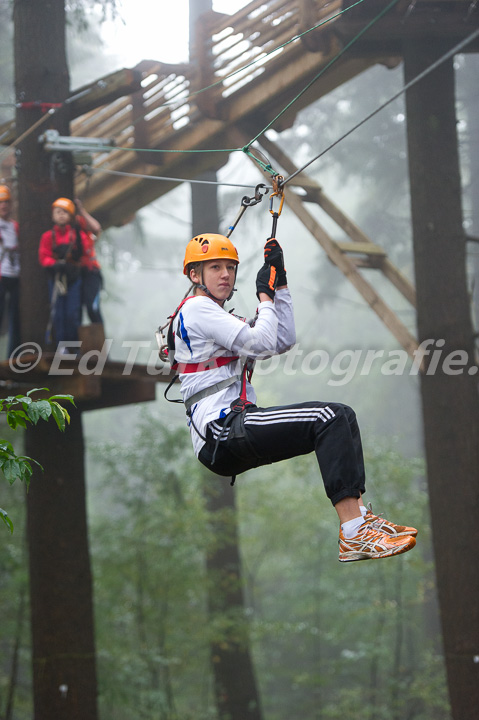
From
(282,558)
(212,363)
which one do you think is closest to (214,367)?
(212,363)

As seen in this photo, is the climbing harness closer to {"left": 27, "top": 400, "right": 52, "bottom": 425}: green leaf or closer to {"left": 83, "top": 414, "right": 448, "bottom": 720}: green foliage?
{"left": 27, "top": 400, "right": 52, "bottom": 425}: green leaf

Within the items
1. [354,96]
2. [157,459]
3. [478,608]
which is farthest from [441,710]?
[354,96]

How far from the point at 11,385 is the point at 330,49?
407 centimetres

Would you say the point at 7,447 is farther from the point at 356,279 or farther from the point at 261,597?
the point at 261,597

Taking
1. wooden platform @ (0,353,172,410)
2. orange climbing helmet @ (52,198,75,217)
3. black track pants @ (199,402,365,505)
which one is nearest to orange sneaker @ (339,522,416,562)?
black track pants @ (199,402,365,505)

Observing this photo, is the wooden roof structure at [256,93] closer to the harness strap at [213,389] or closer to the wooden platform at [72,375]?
the wooden platform at [72,375]

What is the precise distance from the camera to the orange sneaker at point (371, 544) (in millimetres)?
3404

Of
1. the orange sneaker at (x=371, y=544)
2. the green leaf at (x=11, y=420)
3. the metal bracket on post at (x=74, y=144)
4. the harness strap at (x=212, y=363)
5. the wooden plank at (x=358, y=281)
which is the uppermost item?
the metal bracket on post at (x=74, y=144)

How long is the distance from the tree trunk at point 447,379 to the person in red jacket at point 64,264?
3011mm

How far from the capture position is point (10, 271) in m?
7.79

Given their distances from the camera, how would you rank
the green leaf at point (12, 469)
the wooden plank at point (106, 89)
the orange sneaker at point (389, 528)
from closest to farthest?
the orange sneaker at point (389, 528) → the green leaf at point (12, 469) → the wooden plank at point (106, 89)

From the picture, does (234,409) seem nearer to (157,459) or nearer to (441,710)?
(157,459)

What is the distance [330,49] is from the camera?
7383 mm

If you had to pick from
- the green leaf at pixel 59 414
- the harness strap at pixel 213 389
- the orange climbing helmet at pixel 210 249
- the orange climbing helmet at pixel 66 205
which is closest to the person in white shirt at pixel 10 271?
the orange climbing helmet at pixel 66 205
